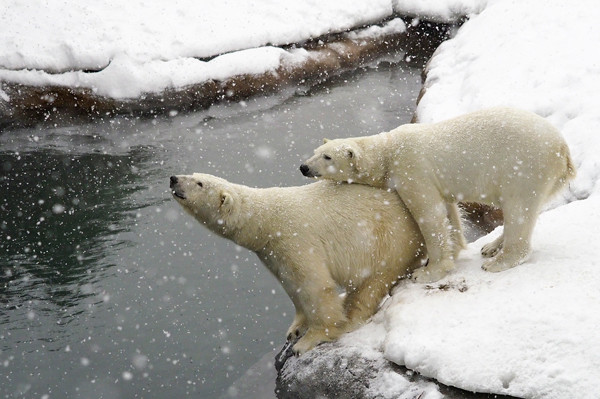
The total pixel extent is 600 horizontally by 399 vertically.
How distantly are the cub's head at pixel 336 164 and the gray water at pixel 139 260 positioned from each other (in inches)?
84.7

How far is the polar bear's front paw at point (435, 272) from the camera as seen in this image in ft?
19.1

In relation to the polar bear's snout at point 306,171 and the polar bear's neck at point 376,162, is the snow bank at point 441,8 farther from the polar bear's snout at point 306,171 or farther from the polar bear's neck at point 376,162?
the polar bear's snout at point 306,171

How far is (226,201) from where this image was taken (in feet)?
19.0

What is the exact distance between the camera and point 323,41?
16.5 meters

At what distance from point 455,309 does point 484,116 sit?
1.70m

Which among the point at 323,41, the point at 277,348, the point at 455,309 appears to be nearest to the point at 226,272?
the point at 277,348

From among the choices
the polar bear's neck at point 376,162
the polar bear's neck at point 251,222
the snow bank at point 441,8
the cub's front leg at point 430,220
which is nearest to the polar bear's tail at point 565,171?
the cub's front leg at point 430,220

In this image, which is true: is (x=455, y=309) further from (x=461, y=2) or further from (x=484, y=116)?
(x=461, y=2)

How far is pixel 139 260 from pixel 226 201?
11.2 ft

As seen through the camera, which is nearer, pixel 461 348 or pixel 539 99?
pixel 461 348

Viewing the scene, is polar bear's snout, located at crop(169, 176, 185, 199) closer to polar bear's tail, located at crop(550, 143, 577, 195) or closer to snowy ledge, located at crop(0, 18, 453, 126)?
polar bear's tail, located at crop(550, 143, 577, 195)

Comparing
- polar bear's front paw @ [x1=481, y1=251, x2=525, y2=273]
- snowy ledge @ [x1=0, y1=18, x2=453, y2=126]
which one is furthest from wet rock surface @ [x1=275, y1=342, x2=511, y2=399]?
snowy ledge @ [x1=0, y1=18, x2=453, y2=126]

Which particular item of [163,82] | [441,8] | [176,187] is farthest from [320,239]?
[441,8]

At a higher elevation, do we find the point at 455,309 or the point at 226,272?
the point at 455,309
